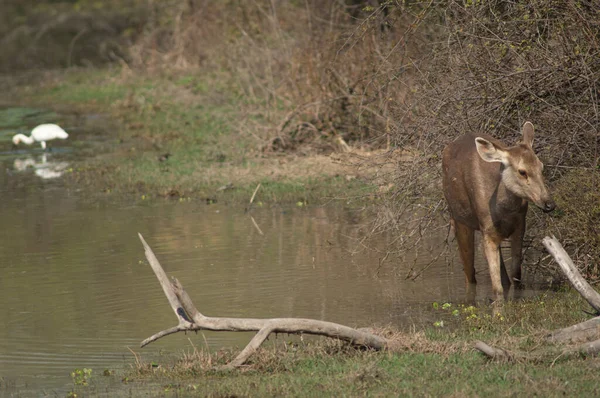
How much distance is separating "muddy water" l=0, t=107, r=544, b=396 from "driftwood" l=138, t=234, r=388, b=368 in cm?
88

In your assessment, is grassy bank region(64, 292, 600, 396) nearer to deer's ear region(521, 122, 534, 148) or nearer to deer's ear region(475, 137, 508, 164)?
deer's ear region(475, 137, 508, 164)

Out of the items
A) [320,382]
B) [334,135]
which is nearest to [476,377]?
[320,382]

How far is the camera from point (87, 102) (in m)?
28.9

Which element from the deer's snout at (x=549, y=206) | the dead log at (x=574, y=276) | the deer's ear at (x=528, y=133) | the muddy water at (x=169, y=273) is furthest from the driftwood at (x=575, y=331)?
the muddy water at (x=169, y=273)

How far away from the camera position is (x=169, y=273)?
11289 millimetres

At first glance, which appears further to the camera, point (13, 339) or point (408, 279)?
point (408, 279)

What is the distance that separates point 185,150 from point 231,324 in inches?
515

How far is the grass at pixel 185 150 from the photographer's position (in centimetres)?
1625

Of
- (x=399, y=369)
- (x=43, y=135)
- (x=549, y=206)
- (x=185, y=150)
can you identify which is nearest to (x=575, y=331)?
(x=399, y=369)

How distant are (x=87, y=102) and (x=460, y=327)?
21878mm

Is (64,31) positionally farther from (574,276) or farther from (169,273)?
(574,276)

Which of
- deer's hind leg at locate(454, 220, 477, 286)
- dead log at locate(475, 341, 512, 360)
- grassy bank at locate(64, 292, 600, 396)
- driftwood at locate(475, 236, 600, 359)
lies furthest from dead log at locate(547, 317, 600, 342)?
deer's hind leg at locate(454, 220, 477, 286)

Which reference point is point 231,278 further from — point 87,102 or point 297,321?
point 87,102

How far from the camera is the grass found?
53.3ft
